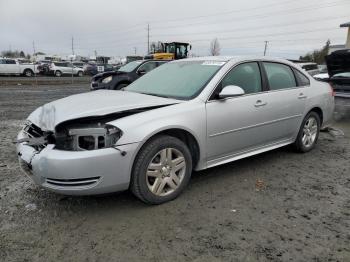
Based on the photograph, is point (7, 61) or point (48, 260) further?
point (7, 61)

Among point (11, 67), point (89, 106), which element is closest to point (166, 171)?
point (89, 106)

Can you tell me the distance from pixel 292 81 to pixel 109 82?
8.37m

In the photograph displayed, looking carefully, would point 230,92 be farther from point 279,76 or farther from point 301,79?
point 301,79

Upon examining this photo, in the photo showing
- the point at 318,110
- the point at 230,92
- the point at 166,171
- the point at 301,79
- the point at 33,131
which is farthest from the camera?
the point at 318,110

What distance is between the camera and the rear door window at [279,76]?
4.88m

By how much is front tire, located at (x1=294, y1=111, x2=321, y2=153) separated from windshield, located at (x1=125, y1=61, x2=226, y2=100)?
193 centimetres

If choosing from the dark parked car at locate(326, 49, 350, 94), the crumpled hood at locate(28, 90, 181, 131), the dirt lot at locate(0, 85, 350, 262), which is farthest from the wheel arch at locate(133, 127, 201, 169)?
the dark parked car at locate(326, 49, 350, 94)

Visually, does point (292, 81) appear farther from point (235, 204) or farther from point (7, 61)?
point (7, 61)

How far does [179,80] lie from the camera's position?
445cm

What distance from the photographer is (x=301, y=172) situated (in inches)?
186

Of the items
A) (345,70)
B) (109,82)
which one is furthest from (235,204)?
(109,82)

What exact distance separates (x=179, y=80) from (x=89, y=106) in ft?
4.30

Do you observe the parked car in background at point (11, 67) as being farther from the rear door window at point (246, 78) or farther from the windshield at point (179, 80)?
the rear door window at point (246, 78)

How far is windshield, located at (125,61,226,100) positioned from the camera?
414cm
